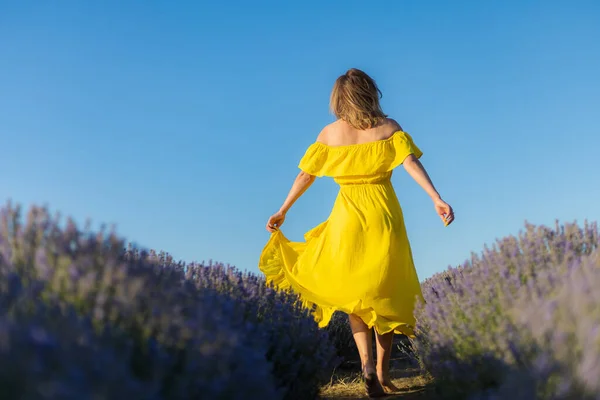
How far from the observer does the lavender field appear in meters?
1.52

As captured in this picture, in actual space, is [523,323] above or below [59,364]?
above

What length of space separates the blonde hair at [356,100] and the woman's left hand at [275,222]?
101cm

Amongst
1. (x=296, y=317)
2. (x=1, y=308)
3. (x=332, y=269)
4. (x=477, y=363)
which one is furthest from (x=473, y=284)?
(x=1, y=308)

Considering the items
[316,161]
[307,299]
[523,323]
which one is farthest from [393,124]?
[523,323]

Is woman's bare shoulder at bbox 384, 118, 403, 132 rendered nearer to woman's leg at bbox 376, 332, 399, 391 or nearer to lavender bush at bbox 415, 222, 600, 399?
lavender bush at bbox 415, 222, 600, 399

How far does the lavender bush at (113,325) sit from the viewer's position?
1.53m

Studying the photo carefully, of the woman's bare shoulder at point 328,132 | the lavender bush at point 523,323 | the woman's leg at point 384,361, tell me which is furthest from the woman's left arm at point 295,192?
the lavender bush at point 523,323

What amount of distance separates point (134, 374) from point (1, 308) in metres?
0.50

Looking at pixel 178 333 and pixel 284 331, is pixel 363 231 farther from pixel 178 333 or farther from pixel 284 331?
pixel 178 333

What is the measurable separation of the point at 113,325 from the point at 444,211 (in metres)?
3.09

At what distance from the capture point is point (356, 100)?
4.80m

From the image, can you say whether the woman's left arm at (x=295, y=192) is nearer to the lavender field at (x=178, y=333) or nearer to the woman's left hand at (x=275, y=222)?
the woman's left hand at (x=275, y=222)

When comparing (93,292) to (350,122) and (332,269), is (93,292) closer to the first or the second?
(332,269)

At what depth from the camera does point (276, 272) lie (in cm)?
512
